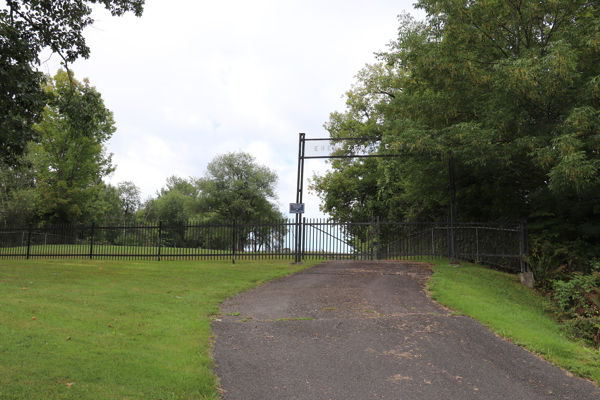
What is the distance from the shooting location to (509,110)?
14.5 m

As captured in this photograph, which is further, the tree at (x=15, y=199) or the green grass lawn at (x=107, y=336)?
the tree at (x=15, y=199)

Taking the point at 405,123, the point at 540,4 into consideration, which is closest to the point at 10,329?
the point at 405,123

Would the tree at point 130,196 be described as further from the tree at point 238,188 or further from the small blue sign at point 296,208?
the small blue sign at point 296,208

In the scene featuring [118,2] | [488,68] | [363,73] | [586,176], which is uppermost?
[363,73]

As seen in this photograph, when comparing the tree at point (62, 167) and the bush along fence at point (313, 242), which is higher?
the tree at point (62, 167)

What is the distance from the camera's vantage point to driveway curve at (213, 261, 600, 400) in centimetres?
529

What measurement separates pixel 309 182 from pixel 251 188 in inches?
753

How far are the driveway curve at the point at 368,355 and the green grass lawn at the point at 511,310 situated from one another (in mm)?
350

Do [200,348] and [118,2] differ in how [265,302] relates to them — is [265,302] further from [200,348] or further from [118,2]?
[118,2]

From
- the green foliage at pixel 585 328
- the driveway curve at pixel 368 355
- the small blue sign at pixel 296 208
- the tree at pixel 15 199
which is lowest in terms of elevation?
the green foliage at pixel 585 328

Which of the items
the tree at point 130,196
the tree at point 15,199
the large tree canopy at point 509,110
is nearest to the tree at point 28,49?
the large tree canopy at point 509,110

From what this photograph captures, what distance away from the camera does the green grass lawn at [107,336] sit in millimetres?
4859

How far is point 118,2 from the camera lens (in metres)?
14.4

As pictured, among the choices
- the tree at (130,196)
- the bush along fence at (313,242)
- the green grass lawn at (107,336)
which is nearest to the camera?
the green grass lawn at (107,336)
